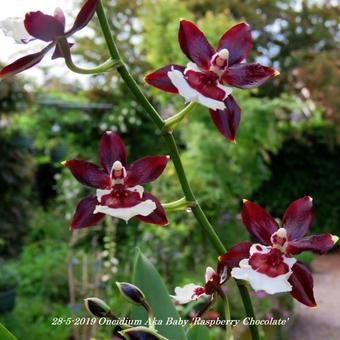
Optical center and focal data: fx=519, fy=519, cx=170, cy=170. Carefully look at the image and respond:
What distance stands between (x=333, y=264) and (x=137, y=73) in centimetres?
336

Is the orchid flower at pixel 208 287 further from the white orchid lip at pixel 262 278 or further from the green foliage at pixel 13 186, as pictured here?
the green foliage at pixel 13 186

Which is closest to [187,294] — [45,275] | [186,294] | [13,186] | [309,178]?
[186,294]

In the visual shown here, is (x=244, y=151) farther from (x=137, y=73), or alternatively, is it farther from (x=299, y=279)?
(x=299, y=279)

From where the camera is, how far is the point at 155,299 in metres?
0.64

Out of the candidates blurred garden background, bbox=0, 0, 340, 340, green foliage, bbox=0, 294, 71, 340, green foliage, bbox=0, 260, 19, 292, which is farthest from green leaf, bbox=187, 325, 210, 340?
green foliage, bbox=0, 260, 19, 292

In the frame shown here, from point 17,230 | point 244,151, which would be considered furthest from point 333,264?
point 17,230

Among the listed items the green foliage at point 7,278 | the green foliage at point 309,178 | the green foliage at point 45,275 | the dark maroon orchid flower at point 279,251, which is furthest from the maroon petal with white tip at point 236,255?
the green foliage at point 309,178

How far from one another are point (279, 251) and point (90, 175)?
194mm

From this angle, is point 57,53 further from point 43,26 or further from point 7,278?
point 7,278

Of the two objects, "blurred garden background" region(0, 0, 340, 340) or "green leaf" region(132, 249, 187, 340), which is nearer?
"green leaf" region(132, 249, 187, 340)

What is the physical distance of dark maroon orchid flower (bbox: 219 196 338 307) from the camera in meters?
0.45

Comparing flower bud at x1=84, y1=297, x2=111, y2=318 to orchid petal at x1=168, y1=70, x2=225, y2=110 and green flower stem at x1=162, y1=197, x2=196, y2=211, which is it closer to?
green flower stem at x1=162, y1=197, x2=196, y2=211

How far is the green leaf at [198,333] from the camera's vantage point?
0.65 meters

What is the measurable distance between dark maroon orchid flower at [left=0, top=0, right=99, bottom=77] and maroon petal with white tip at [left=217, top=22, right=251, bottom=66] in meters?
0.13
